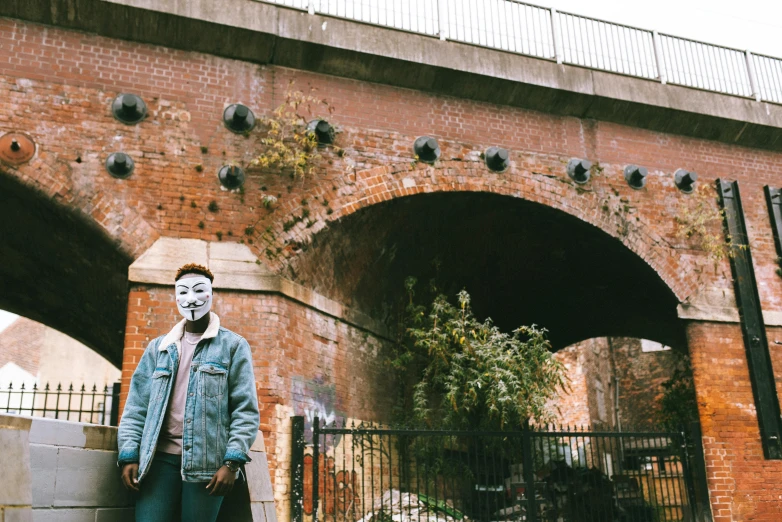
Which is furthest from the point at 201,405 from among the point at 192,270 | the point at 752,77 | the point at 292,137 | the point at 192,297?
the point at 752,77

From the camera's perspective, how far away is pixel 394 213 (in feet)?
31.8

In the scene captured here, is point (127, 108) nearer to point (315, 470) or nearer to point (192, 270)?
point (315, 470)

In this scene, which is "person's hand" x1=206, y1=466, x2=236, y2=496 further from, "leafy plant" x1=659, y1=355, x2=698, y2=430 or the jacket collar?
"leafy plant" x1=659, y1=355, x2=698, y2=430

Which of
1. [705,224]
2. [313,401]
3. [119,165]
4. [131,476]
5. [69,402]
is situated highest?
[705,224]

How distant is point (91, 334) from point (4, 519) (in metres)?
9.41

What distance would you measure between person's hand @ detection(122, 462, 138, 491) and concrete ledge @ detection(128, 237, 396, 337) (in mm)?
4528

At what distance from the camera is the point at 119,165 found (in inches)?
325

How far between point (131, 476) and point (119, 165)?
5.47m

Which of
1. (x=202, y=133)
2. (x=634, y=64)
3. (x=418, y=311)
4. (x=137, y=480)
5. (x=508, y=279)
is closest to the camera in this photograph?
(x=137, y=480)

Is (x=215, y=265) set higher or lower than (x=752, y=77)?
lower

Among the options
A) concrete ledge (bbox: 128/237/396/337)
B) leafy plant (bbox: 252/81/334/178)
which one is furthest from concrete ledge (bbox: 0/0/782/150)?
concrete ledge (bbox: 128/237/396/337)

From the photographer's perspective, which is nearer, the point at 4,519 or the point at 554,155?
the point at 4,519

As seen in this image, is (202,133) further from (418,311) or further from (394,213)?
(418,311)

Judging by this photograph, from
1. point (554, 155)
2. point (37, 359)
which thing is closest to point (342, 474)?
point (554, 155)
